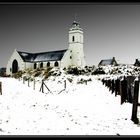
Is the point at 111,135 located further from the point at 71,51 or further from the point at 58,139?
the point at 71,51

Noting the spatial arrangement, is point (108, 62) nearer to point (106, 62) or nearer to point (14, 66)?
point (106, 62)

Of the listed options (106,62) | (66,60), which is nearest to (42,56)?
(66,60)

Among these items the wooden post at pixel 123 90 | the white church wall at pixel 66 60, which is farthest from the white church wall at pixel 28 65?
the wooden post at pixel 123 90

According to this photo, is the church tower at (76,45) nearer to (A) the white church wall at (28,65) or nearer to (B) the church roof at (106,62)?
(B) the church roof at (106,62)

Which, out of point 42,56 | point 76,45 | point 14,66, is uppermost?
point 76,45

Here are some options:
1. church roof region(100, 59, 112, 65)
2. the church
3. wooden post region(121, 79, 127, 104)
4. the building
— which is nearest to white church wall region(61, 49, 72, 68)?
the church

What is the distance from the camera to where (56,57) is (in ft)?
307

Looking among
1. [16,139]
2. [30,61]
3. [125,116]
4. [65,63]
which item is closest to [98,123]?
[125,116]

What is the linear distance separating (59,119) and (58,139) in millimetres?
3494

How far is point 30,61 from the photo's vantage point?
101 m

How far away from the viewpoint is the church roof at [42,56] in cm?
9394

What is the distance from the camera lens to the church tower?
95812 millimetres

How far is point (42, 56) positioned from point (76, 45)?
12.5 m

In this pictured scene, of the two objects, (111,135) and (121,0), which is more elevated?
(121,0)
